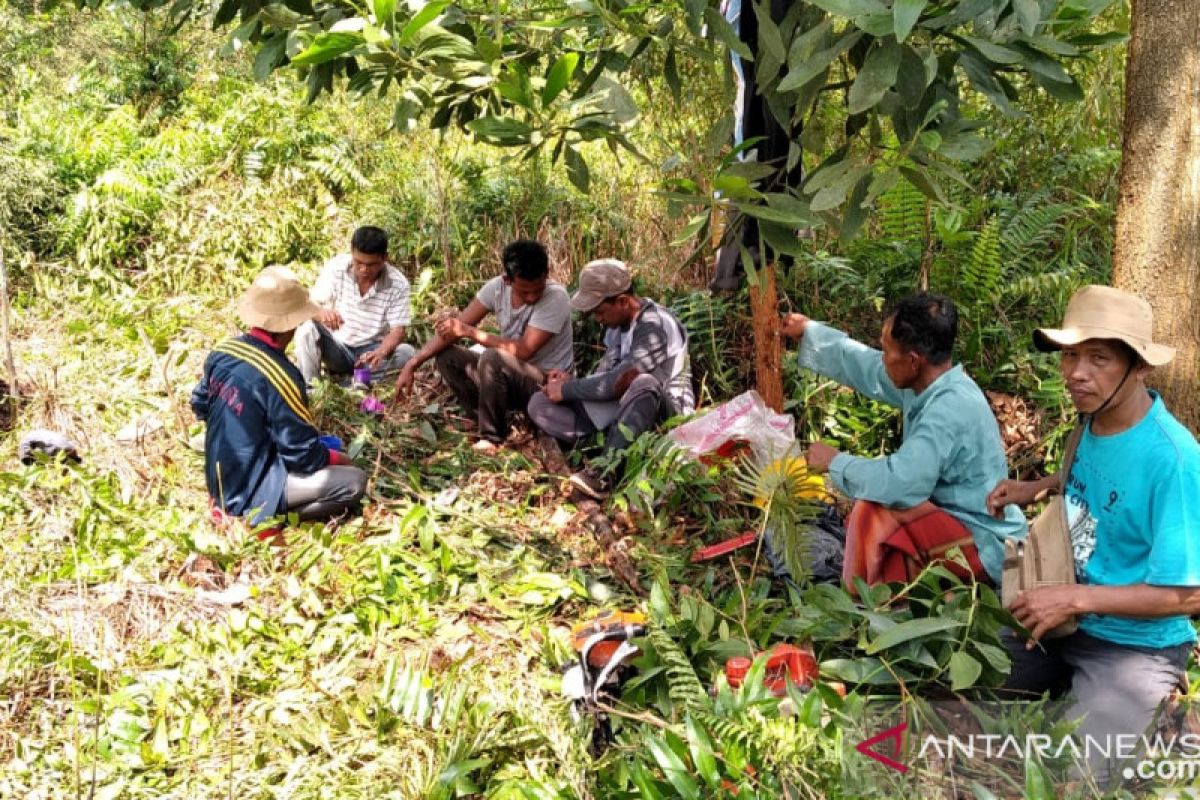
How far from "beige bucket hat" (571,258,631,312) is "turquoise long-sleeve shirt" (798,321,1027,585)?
161cm

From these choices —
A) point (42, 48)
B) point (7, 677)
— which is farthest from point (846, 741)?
point (42, 48)

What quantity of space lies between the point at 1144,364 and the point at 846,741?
3.92ft

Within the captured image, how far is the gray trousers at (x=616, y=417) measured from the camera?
4.60 m

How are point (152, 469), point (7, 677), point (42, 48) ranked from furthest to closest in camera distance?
point (42, 48) < point (152, 469) < point (7, 677)

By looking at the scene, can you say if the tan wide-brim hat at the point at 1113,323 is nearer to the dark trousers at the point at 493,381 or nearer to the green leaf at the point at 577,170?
the green leaf at the point at 577,170

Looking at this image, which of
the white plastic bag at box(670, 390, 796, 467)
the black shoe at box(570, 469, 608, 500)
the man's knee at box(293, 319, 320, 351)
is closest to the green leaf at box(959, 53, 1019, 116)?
the white plastic bag at box(670, 390, 796, 467)

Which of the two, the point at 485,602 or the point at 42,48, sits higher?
the point at 42,48

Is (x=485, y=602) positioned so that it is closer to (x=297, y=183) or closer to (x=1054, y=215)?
(x=1054, y=215)

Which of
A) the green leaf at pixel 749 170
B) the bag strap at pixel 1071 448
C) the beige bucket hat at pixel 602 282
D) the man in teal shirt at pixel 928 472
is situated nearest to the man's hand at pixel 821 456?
the man in teal shirt at pixel 928 472

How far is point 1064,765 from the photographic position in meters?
2.50

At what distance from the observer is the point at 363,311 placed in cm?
569

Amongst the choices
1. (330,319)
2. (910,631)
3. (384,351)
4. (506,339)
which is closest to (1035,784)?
(910,631)

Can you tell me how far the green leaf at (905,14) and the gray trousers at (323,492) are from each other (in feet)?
9.58

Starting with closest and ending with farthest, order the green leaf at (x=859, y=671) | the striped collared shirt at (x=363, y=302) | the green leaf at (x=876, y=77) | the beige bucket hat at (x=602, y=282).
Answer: the green leaf at (x=876, y=77)
the green leaf at (x=859, y=671)
the beige bucket hat at (x=602, y=282)
the striped collared shirt at (x=363, y=302)
